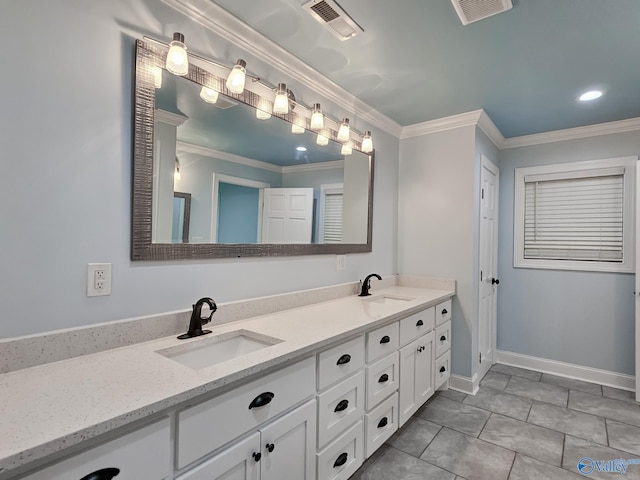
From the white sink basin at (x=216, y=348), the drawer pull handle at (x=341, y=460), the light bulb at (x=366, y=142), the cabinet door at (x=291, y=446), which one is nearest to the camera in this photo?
the cabinet door at (x=291, y=446)

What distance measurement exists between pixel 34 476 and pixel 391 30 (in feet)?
6.98

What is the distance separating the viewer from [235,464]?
3.58 feet

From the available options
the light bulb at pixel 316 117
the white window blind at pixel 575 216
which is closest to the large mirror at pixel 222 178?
the light bulb at pixel 316 117

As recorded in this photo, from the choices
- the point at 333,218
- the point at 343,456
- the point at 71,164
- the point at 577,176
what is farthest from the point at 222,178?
the point at 577,176

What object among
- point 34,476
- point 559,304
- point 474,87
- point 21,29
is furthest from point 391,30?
point 559,304

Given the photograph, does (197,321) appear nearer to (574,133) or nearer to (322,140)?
(322,140)

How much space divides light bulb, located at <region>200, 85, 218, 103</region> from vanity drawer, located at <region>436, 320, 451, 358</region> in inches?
87.6

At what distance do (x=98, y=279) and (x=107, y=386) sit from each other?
470 mm

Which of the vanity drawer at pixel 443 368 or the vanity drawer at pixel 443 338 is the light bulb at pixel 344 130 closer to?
the vanity drawer at pixel 443 338

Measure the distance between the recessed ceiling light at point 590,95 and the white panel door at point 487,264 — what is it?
2.61 ft

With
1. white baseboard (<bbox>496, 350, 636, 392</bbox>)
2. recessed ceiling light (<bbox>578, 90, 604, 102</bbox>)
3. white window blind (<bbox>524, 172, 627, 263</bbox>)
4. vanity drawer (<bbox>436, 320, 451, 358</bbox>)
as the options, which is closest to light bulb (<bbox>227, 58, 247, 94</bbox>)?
vanity drawer (<bbox>436, 320, 451, 358</bbox>)

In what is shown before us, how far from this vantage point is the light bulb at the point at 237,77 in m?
1.61

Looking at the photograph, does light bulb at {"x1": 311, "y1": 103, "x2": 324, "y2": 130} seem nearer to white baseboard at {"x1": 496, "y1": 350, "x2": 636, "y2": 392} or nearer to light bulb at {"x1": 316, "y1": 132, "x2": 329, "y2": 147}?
light bulb at {"x1": 316, "y1": 132, "x2": 329, "y2": 147}

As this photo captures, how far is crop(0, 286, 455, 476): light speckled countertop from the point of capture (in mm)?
729
